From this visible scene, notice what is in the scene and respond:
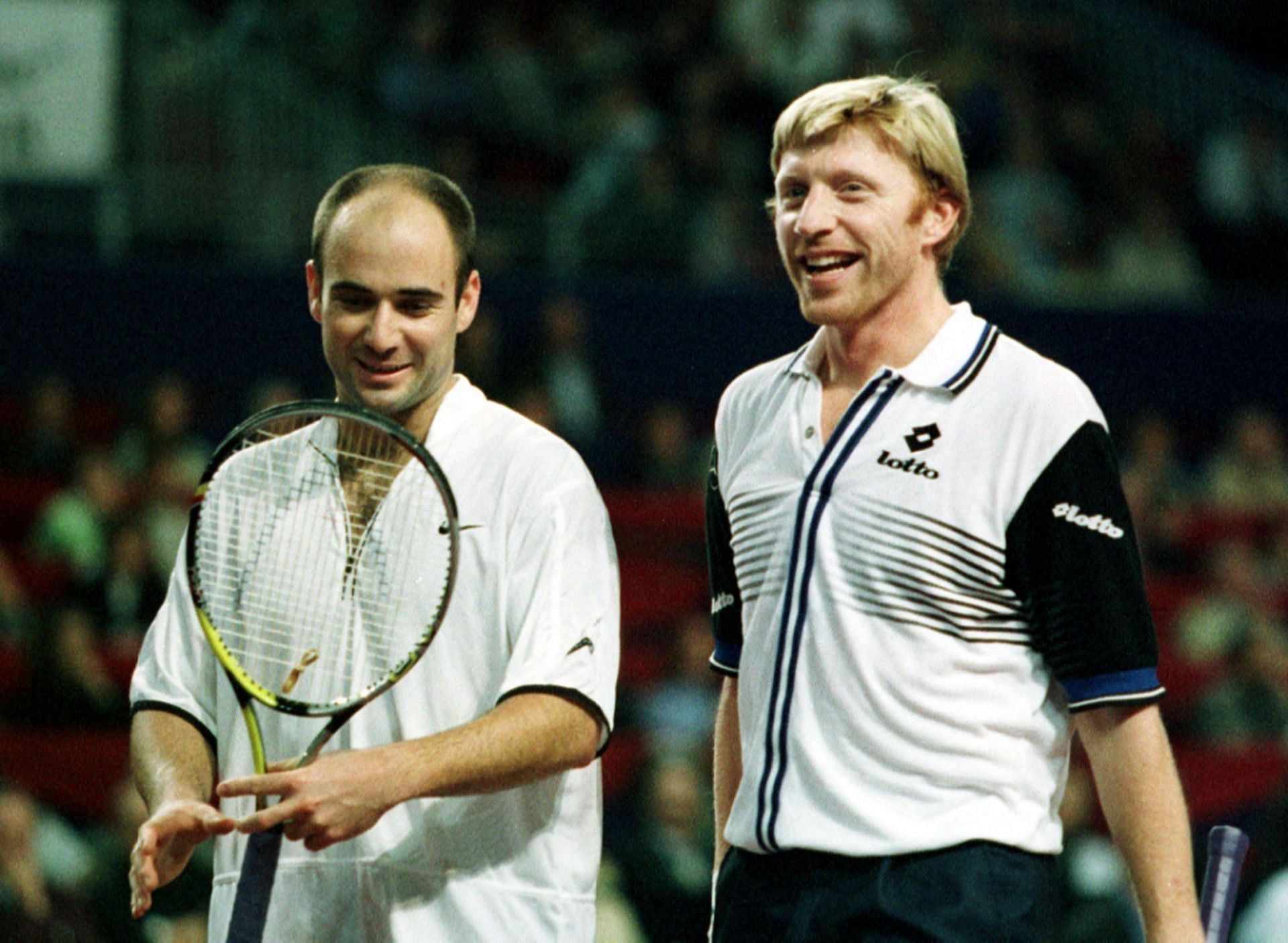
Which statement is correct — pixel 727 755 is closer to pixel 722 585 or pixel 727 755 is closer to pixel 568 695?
pixel 722 585

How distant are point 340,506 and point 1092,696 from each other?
1.09 metres

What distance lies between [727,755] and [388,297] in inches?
34.1

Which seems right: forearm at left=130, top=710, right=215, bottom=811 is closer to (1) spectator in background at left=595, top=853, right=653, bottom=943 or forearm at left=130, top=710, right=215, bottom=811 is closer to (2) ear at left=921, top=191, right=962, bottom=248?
(2) ear at left=921, top=191, right=962, bottom=248

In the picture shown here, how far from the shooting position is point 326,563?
2.86 metres

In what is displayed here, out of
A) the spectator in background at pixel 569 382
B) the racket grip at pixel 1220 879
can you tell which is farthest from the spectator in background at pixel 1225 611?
the racket grip at pixel 1220 879

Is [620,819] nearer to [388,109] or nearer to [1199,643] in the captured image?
[1199,643]

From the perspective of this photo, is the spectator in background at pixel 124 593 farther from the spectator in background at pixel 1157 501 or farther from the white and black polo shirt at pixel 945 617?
the white and black polo shirt at pixel 945 617

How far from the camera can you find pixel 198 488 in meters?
2.81

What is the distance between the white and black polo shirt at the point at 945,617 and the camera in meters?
2.70

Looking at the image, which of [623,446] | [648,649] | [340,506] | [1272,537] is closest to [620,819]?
[648,649]

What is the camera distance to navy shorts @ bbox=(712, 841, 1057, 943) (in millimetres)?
2664

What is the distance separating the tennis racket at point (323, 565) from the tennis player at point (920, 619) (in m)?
0.49

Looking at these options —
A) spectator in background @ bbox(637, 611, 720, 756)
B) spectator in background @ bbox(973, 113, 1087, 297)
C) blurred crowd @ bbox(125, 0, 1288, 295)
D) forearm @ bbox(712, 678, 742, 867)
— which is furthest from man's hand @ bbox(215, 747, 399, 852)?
spectator in background @ bbox(973, 113, 1087, 297)

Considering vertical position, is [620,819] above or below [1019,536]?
below
